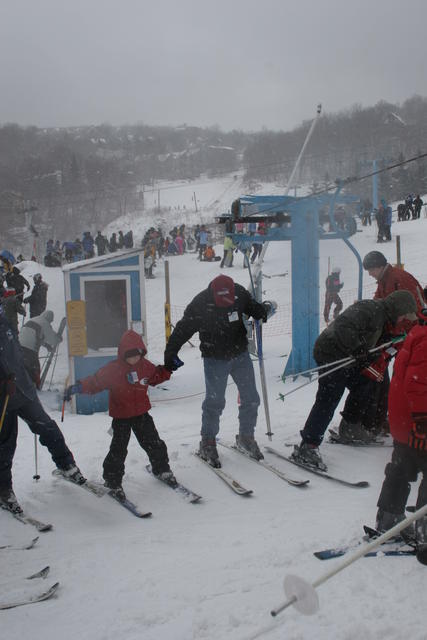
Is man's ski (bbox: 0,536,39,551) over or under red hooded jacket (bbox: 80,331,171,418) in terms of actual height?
under

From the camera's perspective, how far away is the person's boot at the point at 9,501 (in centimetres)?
400

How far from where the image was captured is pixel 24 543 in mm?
3568

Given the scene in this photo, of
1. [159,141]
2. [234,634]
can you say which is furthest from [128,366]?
[159,141]

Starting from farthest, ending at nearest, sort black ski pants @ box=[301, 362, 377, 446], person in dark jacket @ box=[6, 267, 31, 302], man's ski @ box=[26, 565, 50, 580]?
person in dark jacket @ box=[6, 267, 31, 302], black ski pants @ box=[301, 362, 377, 446], man's ski @ box=[26, 565, 50, 580]

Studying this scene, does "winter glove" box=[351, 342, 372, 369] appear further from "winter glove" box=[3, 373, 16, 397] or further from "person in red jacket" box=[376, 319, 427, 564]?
"winter glove" box=[3, 373, 16, 397]

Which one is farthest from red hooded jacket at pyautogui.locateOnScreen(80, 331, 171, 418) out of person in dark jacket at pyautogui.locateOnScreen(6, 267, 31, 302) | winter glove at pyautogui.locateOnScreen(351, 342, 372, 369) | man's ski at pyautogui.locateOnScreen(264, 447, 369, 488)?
person in dark jacket at pyautogui.locateOnScreen(6, 267, 31, 302)

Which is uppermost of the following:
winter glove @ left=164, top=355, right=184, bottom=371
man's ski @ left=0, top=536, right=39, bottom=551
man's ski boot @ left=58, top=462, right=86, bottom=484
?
winter glove @ left=164, top=355, right=184, bottom=371

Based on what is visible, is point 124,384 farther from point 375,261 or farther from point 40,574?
point 375,261

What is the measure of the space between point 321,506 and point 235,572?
101 cm

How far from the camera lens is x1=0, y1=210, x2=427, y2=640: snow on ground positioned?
101 inches

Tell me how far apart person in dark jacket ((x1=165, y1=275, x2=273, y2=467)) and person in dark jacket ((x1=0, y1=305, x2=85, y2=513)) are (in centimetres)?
104

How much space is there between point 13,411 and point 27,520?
77 centimetres

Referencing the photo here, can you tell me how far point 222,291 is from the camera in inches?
182

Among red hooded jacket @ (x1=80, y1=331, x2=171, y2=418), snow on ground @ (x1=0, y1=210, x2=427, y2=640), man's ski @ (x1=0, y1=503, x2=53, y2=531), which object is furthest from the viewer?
red hooded jacket @ (x1=80, y1=331, x2=171, y2=418)
